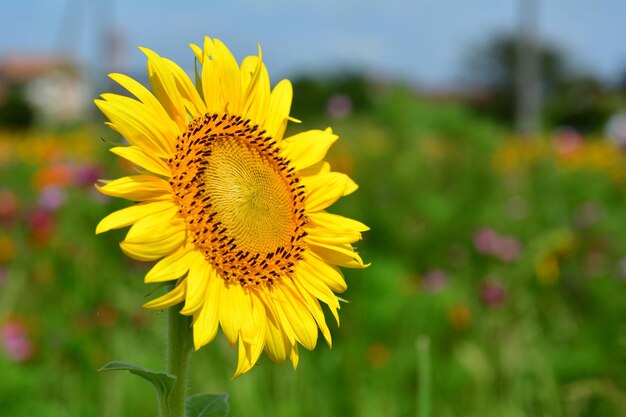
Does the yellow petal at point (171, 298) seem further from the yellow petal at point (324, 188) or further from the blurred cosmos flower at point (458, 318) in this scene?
the blurred cosmos flower at point (458, 318)

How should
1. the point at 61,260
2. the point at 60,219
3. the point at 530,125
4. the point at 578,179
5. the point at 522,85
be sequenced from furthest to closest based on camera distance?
1. the point at 522,85
2. the point at 530,125
3. the point at 578,179
4. the point at 60,219
5. the point at 61,260

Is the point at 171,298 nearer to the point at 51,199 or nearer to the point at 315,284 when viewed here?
the point at 315,284

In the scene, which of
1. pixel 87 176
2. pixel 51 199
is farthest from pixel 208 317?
pixel 51 199

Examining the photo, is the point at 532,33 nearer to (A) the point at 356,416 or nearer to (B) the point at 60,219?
(B) the point at 60,219

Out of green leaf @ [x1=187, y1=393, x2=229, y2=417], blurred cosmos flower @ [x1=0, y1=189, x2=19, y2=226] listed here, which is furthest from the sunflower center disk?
blurred cosmos flower @ [x1=0, y1=189, x2=19, y2=226]

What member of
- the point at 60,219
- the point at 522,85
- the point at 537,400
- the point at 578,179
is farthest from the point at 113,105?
the point at 522,85

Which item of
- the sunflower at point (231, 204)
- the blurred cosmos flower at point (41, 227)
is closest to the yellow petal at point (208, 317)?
the sunflower at point (231, 204)
